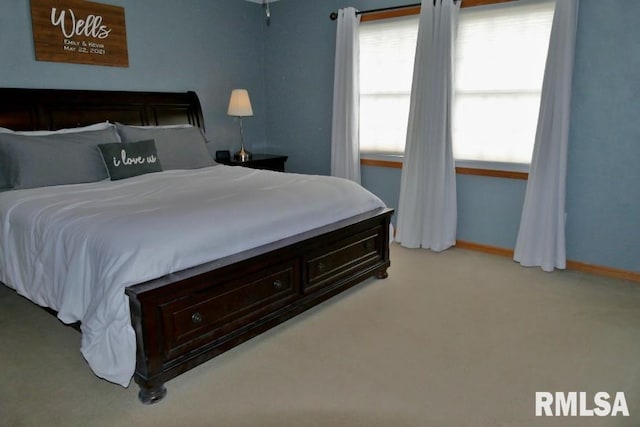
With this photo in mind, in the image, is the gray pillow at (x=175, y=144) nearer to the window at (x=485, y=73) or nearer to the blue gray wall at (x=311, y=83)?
the blue gray wall at (x=311, y=83)

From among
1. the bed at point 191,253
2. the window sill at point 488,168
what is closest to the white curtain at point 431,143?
the window sill at point 488,168

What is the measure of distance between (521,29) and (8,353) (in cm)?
398

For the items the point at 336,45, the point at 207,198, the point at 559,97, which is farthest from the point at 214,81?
the point at 559,97

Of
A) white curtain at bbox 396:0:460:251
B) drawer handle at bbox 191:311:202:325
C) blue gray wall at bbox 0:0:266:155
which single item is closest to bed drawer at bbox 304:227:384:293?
drawer handle at bbox 191:311:202:325

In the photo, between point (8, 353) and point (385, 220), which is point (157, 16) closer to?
point (385, 220)

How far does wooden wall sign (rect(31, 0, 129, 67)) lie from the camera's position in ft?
11.8

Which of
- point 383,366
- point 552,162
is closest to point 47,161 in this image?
point 383,366

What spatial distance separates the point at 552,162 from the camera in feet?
11.4

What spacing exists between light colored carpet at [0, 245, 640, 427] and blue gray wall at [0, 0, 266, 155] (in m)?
1.73

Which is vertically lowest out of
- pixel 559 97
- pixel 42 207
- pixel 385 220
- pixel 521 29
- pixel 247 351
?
pixel 247 351

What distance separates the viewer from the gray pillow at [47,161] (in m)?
3.06

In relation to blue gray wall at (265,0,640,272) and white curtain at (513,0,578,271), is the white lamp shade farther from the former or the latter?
white curtain at (513,0,578,271)

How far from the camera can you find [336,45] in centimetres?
454

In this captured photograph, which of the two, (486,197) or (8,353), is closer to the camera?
(8,353)
